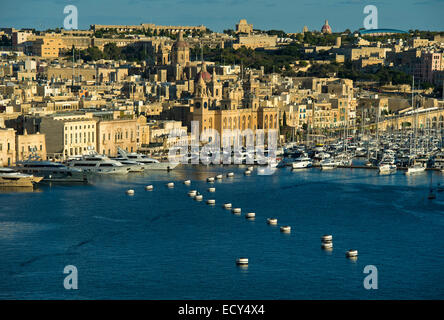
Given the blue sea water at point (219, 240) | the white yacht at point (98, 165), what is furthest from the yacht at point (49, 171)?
the white yacht at point (98, 165)

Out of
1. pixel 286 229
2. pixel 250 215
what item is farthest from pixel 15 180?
pixel 286 229

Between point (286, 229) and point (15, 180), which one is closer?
point (286, 229)

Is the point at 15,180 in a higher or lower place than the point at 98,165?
lower

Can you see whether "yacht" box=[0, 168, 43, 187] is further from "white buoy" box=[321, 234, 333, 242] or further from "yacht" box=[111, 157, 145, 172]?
"white buoy" box=[321, 234, 333, 242]

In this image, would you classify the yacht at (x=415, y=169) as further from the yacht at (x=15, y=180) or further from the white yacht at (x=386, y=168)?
the yacht at (x=15, y=180)

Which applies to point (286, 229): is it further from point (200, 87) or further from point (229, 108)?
point (200, 87)
